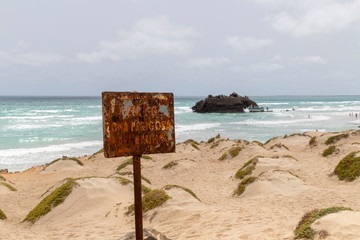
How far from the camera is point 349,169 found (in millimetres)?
13039

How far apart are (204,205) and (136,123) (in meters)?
6.04

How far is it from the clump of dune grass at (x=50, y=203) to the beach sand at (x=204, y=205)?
0.19 m

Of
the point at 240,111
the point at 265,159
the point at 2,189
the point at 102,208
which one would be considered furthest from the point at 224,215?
the point at 240,111

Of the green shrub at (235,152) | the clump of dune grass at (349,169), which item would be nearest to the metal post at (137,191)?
the clump of dune grass at (349,169)

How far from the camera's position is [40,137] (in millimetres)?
37031

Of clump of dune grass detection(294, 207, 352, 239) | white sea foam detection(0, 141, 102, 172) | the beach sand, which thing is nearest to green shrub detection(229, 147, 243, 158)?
the beach sand

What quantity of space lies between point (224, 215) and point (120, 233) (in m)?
2.85

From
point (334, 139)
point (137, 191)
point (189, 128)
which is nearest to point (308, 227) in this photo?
point (137, 191)

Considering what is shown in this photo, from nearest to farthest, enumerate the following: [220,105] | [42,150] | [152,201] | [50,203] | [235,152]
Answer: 1. [152,201]
2. [50,203]
3. [235,152]
4. [42,150]
5. [220,105]

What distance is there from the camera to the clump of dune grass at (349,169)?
491 inches

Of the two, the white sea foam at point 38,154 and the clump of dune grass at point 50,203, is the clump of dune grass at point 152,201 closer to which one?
the clump of dune grass at point 50,203

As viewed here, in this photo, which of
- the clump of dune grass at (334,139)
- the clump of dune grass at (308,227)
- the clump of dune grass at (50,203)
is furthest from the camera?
the clump of dune grass at (334,139)

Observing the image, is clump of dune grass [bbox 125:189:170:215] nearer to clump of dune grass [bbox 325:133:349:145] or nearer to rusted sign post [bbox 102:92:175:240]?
rusted sign post [bbox 102:92:175:240]

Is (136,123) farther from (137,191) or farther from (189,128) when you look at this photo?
(189,128)
